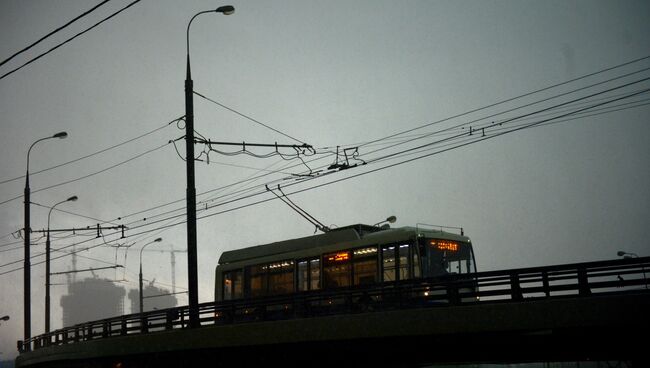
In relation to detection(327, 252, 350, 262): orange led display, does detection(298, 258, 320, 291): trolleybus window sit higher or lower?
lower

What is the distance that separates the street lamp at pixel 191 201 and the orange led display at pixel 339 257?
5169 mm

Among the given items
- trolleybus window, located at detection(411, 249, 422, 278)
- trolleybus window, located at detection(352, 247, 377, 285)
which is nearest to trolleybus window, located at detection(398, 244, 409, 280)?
trolleybus window, located at detection(411, 249, 422, 278)

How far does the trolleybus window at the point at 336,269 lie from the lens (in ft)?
80.0

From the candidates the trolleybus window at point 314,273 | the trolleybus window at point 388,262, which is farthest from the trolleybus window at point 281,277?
the trolleybus window at point 388,262

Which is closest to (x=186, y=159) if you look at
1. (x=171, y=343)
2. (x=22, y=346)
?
(x=171, y=343)

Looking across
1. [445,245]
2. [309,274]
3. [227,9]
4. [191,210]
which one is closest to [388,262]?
[445,245]

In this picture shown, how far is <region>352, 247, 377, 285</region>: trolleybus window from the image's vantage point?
2367 cm

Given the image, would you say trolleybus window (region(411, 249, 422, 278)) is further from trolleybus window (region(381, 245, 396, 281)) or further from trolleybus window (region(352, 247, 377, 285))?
trolleybus window (region(352, 247, 377, 285))

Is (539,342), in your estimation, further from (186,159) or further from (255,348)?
(186,159)

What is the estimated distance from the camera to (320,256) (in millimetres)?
25297

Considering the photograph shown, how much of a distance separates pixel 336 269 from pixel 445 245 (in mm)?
3695

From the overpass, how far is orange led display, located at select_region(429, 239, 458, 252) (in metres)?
4.53

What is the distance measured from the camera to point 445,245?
24.4 metres

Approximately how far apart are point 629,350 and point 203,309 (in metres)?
12.1
